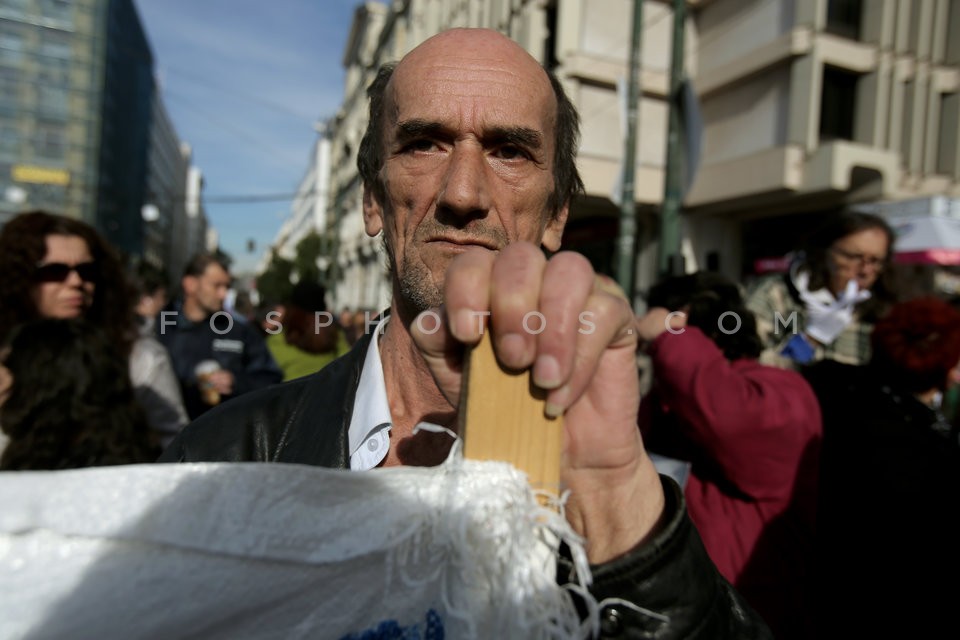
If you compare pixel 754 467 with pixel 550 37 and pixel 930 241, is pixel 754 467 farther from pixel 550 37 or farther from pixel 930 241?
pixel 550 37

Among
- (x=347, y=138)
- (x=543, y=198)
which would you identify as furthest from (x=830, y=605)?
(x=347, y=138)

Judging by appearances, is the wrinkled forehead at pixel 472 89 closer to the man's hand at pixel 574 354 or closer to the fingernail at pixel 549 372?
the man's hand at pixel 574 354

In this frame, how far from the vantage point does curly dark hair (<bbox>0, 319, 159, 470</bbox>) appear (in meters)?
1.97

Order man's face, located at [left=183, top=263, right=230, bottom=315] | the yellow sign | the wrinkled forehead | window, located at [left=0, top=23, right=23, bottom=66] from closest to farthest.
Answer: the wrinkled forehead < man's face, located at [left=183, top=263, right=230, bottom=315] < the yellow sign < window, located at [left=0, top=23, right=23, bottom=66]

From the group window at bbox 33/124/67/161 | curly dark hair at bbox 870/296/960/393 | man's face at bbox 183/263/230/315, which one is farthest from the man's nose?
window at bbox 33/124/67/161

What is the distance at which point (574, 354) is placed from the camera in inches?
25.7

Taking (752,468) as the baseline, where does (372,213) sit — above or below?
above

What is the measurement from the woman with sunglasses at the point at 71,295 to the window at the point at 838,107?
12801mm

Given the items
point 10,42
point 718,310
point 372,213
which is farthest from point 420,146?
point 10,42

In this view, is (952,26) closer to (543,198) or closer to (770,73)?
(770,73)

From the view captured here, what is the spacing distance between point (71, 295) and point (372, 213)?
76.0 inches

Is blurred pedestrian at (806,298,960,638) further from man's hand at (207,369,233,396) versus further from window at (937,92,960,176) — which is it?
window at (937,92,960,176)

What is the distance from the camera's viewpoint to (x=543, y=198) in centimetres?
139

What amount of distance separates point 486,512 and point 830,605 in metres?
2.09
